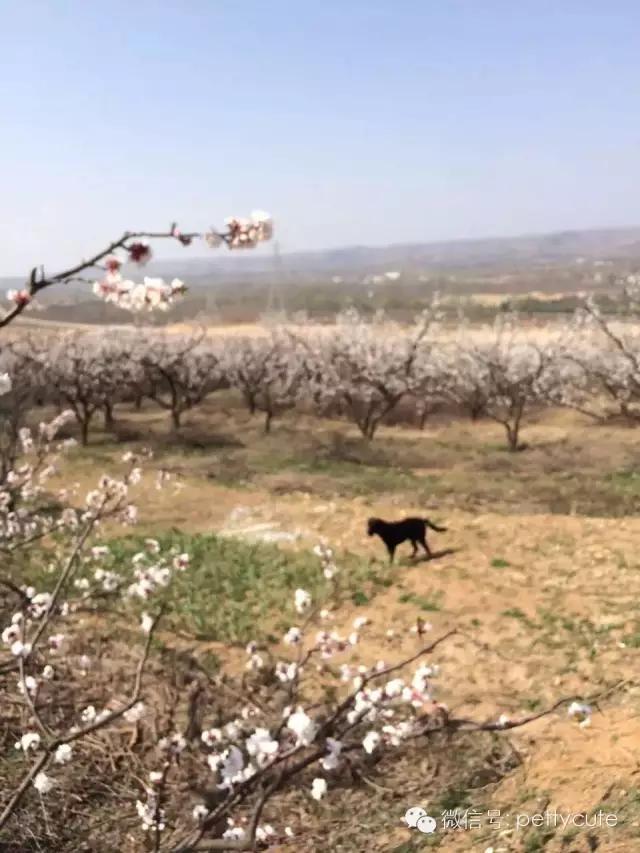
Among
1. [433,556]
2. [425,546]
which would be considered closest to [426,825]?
[425,546]

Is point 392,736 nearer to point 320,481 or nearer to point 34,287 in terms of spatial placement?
point 34,287

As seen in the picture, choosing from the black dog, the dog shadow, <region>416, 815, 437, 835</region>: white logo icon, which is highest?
the black dog

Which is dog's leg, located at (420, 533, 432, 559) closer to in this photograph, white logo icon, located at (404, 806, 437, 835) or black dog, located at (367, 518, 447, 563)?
black dog, located at (367, 518, 447, 563)

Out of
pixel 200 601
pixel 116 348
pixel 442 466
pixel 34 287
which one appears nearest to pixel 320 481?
pixel 442 466

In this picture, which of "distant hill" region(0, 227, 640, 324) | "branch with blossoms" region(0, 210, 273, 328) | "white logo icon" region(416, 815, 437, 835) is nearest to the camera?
"branch with blossoms" region(0, 210, 273, 328)

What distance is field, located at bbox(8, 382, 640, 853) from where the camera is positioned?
15.1 feet

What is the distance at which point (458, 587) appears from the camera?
27.3ft

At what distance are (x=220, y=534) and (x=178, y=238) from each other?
842cm

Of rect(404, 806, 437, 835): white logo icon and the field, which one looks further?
the field

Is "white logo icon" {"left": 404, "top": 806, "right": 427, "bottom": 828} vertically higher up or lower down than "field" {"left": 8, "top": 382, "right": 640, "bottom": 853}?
higher up

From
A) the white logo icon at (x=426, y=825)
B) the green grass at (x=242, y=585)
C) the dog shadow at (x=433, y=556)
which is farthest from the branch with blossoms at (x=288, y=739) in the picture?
the dog shadow at (x=433, y=556)

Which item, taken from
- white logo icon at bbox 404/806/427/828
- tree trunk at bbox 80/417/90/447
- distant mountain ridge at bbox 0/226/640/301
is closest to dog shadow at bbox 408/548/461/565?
white logo icon at bbox 404/806/427/828

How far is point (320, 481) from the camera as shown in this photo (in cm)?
1363

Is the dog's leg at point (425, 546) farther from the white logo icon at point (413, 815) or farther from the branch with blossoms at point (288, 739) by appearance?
the white logo icon at point (413, 815)
